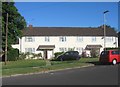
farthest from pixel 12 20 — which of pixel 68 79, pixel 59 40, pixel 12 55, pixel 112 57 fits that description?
pixel 68 79

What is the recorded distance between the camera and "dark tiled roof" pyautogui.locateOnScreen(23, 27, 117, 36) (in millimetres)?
73562

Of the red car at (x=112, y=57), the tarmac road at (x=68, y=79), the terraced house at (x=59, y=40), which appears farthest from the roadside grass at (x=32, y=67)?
the terraced house at (x=59, y=40)

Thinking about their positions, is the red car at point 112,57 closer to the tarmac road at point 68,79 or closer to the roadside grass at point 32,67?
the roadside grass at point 32,67

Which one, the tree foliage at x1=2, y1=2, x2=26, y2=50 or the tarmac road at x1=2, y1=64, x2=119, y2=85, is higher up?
the tree foliage at x1=2, y1=2, x2=26, y2=50

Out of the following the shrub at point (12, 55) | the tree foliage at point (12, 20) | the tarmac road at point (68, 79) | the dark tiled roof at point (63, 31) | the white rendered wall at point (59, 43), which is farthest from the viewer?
the dark tiled roof at point (63, 31)

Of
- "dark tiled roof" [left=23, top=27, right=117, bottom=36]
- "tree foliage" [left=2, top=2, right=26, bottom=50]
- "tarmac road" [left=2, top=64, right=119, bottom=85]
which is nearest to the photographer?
"tarmac road" [left=2, top=64, right=119, bottom=85]

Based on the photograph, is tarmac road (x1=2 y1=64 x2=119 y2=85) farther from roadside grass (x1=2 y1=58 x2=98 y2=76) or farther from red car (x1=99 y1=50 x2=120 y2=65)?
red car (x1=99 y1=50 x2=120 y2=65)

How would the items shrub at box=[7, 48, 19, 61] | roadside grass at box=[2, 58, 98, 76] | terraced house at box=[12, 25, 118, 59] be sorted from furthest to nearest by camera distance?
1. terraced house at box=[12, 25, 118, 59]
2. shrub at box=[7, 48, 19, 61]
3. roadside grass at box=[2, 58, 98, 76]

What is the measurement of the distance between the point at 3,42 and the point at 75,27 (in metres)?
34.6

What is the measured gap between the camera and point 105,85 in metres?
16.2

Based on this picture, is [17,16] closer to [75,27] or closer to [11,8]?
[11,8]

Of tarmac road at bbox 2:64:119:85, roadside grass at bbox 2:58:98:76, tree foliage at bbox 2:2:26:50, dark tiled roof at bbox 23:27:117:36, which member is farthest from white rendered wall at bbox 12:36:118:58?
tarmac road at bbox 2:64:119:85

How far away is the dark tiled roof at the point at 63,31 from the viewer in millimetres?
73562

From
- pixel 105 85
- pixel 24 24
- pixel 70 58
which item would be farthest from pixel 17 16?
pixel 105 85
